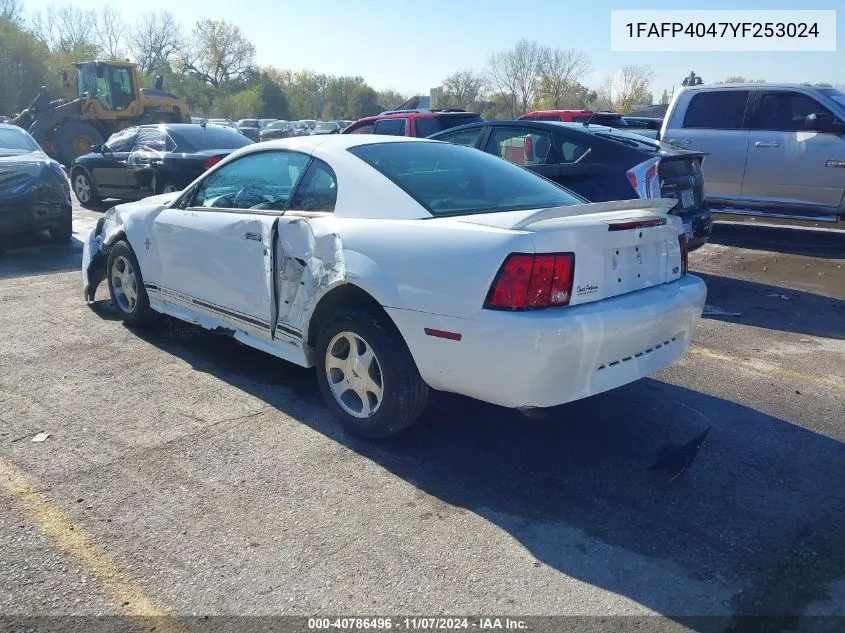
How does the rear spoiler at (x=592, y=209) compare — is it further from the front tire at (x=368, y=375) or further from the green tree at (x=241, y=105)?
the green tree at (x=241, y=105)

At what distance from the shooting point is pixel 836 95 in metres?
9.59

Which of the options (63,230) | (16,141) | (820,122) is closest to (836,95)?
(820,122)

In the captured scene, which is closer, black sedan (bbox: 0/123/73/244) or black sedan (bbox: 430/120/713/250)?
black sedan (bbox: 430/120/713/250)

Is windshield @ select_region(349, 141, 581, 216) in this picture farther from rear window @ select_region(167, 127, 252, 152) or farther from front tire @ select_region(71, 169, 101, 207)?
front tire @ select_region(71, 169, 101, 207)

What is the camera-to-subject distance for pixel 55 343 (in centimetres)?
548

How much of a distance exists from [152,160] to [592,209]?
9.24 m

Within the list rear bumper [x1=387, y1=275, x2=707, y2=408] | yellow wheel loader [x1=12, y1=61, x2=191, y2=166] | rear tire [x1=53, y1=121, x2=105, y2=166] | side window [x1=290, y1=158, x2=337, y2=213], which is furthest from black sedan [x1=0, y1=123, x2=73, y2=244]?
yellow wheel loader [x1=12, y1=61, x2=191, y2=166]

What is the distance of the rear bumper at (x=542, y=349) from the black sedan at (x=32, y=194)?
7.26m

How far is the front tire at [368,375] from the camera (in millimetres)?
3617

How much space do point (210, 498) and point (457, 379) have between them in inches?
48.3

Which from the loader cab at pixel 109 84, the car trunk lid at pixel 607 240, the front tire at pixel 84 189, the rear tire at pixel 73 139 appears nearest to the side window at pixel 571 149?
the car trunk lid at pixel 607 240

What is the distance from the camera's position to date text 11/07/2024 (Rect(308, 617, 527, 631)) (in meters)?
2.48

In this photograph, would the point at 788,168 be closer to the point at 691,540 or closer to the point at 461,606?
the point at 691,540

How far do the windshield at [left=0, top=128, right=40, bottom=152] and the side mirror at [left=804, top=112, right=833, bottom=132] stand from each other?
397 inches
